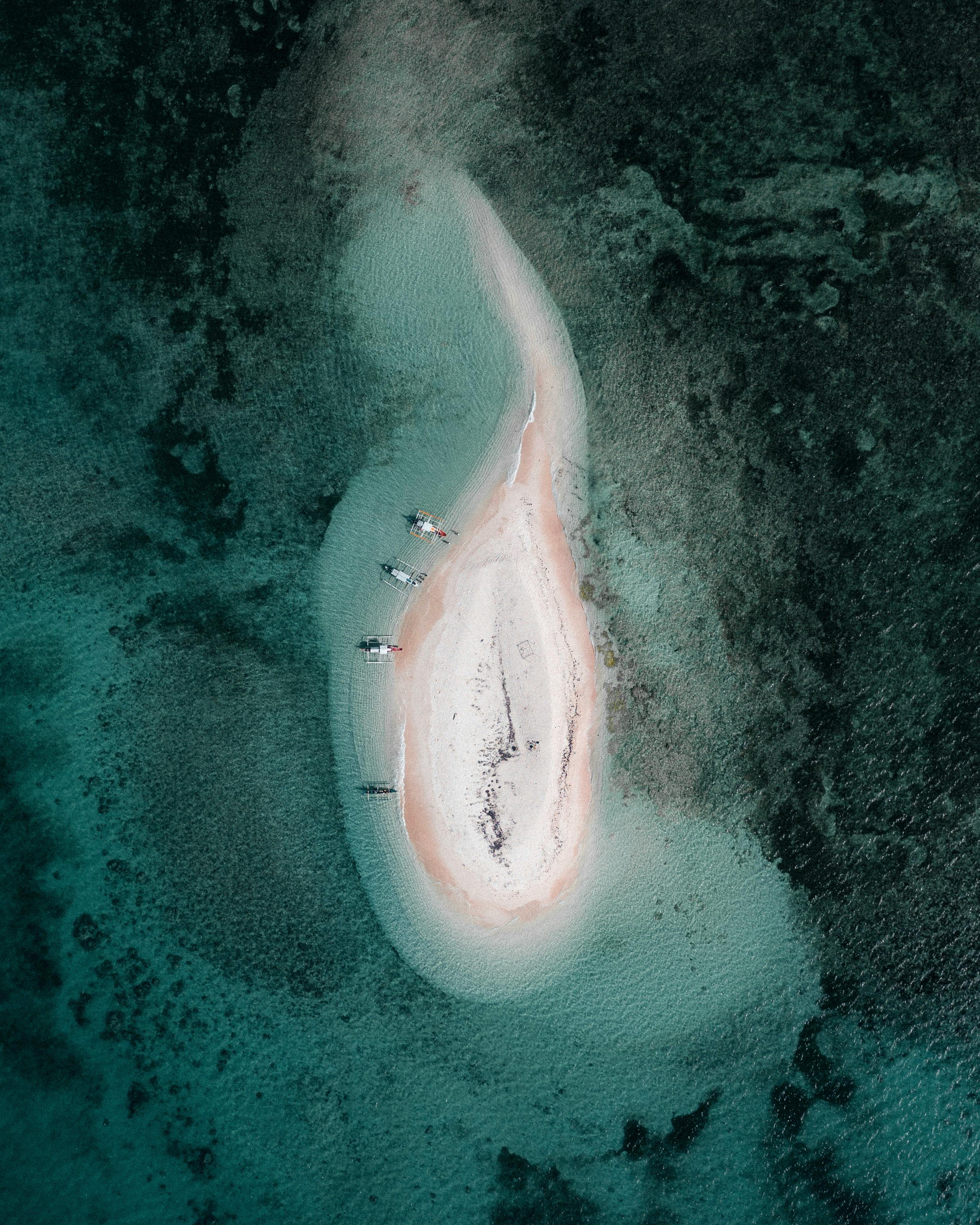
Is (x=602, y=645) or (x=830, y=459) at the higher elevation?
(x=830, y=459)

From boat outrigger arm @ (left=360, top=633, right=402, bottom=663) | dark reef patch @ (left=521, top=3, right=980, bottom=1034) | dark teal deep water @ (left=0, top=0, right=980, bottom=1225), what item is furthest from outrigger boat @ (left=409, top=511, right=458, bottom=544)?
dark reef patch @ (left=521, top=3, right=980, bottom=1034)

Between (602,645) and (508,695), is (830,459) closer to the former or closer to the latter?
(602,645)

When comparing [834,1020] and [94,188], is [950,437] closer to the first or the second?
[834,1020]

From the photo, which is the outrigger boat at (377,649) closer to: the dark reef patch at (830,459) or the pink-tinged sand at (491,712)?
the pink-tinged sand at (491,712)

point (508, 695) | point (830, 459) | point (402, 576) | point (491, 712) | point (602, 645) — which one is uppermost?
point (402, 576)

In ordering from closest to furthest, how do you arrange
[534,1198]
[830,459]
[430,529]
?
[534,1198], [430,529], [830,459]

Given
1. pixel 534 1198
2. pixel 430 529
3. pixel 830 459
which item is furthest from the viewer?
pixel 830 459

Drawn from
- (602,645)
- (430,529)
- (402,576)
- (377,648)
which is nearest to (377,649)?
(377,648)
